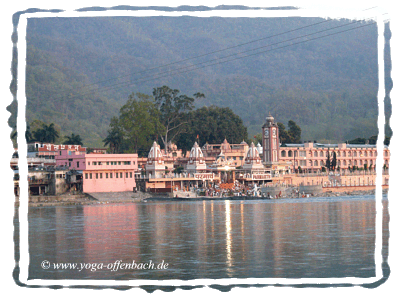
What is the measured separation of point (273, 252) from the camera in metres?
24.2

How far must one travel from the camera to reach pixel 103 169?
2859 inches

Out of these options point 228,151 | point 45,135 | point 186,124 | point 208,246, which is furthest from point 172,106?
point 208,246

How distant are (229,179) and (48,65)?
119 meters

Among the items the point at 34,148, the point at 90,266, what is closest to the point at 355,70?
the point at 34,148

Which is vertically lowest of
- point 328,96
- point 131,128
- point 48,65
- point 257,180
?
point 257,180

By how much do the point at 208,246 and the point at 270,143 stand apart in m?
75.0

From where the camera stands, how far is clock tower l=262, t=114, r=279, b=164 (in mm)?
100037

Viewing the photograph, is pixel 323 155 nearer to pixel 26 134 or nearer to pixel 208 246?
pixel 26 134

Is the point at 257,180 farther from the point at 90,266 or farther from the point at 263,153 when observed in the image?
the point at 90,266

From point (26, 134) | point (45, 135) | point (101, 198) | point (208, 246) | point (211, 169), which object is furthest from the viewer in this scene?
point (45, 135)

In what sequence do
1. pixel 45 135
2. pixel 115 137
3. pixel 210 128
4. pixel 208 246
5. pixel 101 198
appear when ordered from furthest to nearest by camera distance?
pixel 210 128 → pixel 115 137 → pixel 45 135 → pixel 101 198 → pixel 208 246

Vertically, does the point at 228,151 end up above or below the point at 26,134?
below

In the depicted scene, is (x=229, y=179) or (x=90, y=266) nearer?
(x=90, y=266)

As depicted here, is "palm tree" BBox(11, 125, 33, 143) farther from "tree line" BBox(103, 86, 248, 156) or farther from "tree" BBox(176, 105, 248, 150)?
"tree" BBox(176, 105, 248, 150)
